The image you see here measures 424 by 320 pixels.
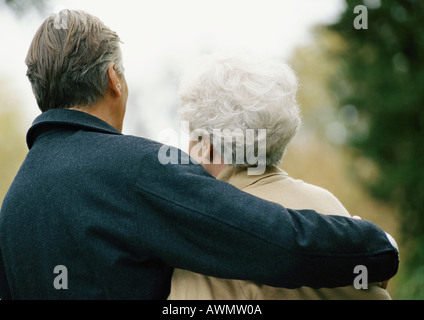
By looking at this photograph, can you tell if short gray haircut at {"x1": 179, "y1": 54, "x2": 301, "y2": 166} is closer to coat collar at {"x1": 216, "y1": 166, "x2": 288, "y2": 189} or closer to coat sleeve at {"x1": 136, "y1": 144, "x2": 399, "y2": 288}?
coat collar at {"x1": 216, "y1": 166, "x2": 288, "y2": 189}

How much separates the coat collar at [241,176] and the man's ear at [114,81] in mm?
485

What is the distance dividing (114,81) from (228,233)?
73 cm

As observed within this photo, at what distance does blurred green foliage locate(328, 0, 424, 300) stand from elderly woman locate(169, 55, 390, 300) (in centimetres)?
741

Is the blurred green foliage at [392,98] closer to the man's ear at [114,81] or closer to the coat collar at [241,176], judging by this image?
the coat collar at [241,176]

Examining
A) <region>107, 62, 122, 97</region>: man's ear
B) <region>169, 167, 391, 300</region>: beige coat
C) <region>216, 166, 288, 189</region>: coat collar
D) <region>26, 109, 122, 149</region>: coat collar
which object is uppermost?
<region>107, 62, 122, 97</region>: man's ear

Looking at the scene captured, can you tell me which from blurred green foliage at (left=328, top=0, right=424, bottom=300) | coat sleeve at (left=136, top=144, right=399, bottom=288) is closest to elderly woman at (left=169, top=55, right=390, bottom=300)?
coat sleeve at (left=136, top=144, right=399, bottom=288)

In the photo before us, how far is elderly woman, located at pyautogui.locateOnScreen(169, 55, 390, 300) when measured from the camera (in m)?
1.77

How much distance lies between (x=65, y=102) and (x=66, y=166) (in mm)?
294

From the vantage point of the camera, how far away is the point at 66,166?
170 cm

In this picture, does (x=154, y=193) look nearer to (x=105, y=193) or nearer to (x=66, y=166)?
(x=105, y=193)

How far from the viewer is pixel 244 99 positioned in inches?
72.0

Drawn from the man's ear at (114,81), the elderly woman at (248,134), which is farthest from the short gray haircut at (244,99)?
the man's ear at (114,81)

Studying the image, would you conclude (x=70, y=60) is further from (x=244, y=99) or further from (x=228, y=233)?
(x=228, y=233)

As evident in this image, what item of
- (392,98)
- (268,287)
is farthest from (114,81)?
(392,98)
